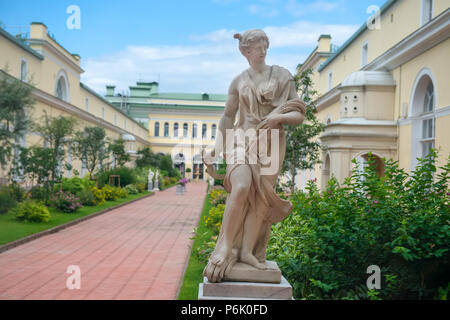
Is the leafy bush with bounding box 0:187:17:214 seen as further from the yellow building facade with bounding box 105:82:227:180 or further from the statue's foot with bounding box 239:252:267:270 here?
the yellow building facade with bounding box 105:82:227:180

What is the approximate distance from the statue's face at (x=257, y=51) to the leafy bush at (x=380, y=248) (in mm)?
2310

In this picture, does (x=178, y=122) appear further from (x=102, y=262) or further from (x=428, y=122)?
(x=102, y=262)

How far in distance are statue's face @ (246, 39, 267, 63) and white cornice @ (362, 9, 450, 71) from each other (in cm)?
1110

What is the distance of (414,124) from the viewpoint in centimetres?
1633

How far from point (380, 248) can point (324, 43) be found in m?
29.5

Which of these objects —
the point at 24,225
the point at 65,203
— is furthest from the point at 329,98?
the point at 24,225

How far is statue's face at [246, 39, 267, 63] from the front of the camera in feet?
12.5

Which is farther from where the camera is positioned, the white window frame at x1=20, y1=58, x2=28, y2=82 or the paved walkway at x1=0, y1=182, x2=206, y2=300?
the white window frame at x1=20, y1=58, x2=28, y2=82

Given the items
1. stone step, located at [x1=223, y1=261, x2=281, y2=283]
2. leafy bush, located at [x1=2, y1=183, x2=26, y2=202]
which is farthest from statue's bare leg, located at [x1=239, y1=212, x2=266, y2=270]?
leafy bush, located at [x1=2, y1=183, x2=26, y2=202]

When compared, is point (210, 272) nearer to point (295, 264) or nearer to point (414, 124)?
point (295, 264)

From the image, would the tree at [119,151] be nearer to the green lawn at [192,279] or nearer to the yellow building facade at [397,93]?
the yellow building facade at [397,93]

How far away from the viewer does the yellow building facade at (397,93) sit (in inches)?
541

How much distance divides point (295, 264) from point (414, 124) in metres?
13.2
